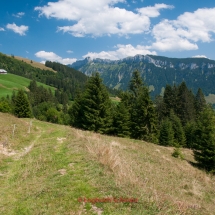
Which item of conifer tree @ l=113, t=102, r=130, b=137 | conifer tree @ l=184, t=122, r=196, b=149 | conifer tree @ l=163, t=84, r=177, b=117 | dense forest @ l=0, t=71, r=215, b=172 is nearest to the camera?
dense forest @ l=0, t=71, r=215, b=172

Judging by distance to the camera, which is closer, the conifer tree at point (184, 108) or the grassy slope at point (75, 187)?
the grassy slope at point (75, 187)

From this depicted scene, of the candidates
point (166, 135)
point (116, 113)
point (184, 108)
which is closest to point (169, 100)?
point (184, 108)

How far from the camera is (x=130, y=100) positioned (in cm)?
5275

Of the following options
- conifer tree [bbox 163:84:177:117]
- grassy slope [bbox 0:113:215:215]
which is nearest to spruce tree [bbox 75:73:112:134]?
grassy slope [bbox 0:113:215:215]

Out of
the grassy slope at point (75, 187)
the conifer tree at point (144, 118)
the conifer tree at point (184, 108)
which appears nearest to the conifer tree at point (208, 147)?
the conifer tree at point (144, 118)

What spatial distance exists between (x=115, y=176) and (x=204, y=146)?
2498 centimetres

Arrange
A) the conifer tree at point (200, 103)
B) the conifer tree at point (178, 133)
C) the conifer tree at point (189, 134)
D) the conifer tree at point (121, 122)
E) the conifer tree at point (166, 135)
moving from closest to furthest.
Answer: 1. the conifer tree at point (121, 122)
2. the conifer tree at point (166, 135)
3. the conifer tree at point (178, 133)
4. the conifer tree at point (189, 134)
5. the conifer tree at point (200, 103)

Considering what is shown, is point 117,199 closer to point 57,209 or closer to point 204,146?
point 57,209

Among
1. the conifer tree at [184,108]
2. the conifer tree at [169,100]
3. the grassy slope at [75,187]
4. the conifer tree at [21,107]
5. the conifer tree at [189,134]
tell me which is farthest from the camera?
the conifer tree at [169,100]

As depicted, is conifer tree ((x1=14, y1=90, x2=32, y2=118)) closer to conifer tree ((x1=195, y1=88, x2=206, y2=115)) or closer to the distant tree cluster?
the distant tree cluster

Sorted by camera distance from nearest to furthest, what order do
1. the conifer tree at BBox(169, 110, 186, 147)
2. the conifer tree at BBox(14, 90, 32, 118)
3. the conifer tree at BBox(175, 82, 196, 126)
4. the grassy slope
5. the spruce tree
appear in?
the grassy slope → the spruce tree → the conifer tree at BBox(14, 90, 32, 118) → the conifer tree at BBox(169, 110, 186, 147) → the conifer tree at BBox(175, 82, 196, 126)

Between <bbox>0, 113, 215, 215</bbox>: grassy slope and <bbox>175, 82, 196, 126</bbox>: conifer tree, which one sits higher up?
<bbox>175, 82, 196, 126</bbox>: conifer tree

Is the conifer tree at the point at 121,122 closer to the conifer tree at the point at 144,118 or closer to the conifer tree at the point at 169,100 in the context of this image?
the conifer tree at the point at 144,118

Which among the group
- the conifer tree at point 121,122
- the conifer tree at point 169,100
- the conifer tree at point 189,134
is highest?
the conifer tree at point 169,100
